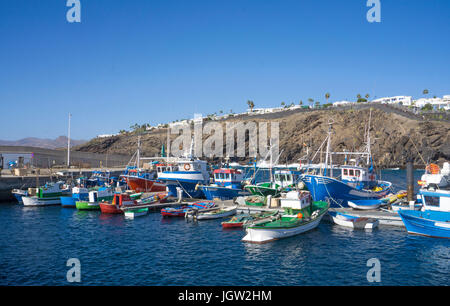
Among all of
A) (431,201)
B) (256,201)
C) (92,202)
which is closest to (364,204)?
(431,201)

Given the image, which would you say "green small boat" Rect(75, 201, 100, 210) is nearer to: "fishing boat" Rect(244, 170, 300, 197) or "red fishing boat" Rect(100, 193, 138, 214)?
"red fishing boat" Rect(100, 193, 138, 214)

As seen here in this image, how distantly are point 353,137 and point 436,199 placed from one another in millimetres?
124333

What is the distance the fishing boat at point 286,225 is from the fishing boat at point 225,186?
17.3 m

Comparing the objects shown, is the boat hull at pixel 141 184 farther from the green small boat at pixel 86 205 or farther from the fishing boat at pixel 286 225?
the fishing boat at pixel 286 225

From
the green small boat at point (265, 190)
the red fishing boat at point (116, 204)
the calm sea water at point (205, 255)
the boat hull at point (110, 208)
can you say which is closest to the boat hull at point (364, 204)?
the calm sea water at point (205, 255)

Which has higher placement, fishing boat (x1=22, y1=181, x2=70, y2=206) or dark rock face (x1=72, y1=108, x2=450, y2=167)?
dark rock face (x1=72, y1=108, x2=450, y2=167)

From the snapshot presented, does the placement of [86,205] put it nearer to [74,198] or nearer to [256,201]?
[74,198]

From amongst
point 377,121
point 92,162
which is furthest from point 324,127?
point 92,162

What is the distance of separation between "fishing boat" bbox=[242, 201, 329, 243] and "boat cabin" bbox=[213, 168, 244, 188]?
19132 millimetres

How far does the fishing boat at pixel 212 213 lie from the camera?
128 feet

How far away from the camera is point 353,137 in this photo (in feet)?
487

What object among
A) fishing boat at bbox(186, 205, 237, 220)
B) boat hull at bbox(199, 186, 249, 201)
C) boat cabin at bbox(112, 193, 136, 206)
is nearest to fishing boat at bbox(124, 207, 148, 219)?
boat cabin at bbox(112, 193, 136, 206)

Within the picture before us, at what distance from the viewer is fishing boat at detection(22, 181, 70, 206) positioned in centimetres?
4947
